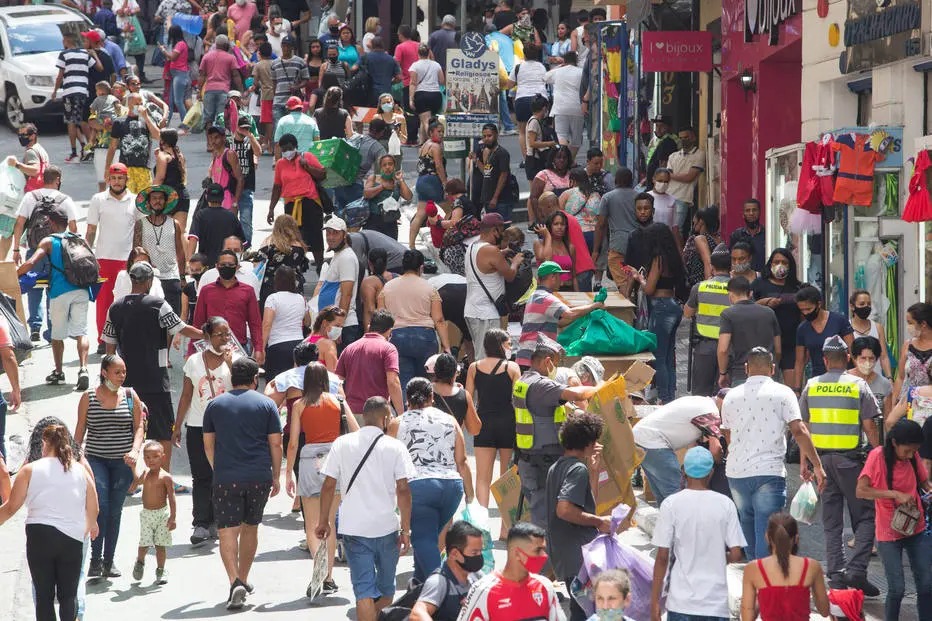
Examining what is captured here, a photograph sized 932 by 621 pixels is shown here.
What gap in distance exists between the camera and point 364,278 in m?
15.5

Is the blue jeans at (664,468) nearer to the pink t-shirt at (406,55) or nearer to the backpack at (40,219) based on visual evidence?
the backpack at (40,219)

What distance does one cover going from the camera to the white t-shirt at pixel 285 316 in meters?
14.4

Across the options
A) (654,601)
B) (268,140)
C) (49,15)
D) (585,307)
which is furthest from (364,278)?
(49,15)

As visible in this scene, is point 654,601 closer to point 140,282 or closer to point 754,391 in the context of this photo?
point 754,391

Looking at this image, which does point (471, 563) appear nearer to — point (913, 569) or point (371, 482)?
point (371, 482)

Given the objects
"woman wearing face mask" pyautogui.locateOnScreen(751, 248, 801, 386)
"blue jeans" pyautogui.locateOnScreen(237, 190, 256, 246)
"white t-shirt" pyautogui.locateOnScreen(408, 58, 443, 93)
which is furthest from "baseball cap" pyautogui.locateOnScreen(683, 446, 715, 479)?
"white t-shirt" pyautogui.locateOnScreen(408, 58, 443, 93)

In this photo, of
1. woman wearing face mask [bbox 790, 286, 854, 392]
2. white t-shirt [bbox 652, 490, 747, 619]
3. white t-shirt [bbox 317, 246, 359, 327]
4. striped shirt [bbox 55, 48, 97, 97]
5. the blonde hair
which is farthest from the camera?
striped shirt [bbox 55, 48, 97, 97]

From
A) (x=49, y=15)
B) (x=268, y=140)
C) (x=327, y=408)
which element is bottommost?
(x=327, y=408)

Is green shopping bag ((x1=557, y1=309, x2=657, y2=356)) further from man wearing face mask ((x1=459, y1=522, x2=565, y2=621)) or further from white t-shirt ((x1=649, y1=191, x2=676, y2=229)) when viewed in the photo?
man wearing face mask ((x1=459, y1=522, x2=565, y2=621))

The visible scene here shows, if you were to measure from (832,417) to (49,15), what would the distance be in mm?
23592

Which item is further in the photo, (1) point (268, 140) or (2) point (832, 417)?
(1) point (268, 140)

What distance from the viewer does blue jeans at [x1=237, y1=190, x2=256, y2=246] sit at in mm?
19719

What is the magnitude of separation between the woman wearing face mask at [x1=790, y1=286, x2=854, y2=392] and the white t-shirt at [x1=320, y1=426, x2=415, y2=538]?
14.0 ft

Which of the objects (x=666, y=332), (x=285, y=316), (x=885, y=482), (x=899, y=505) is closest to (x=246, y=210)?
(x=285, y=316)
